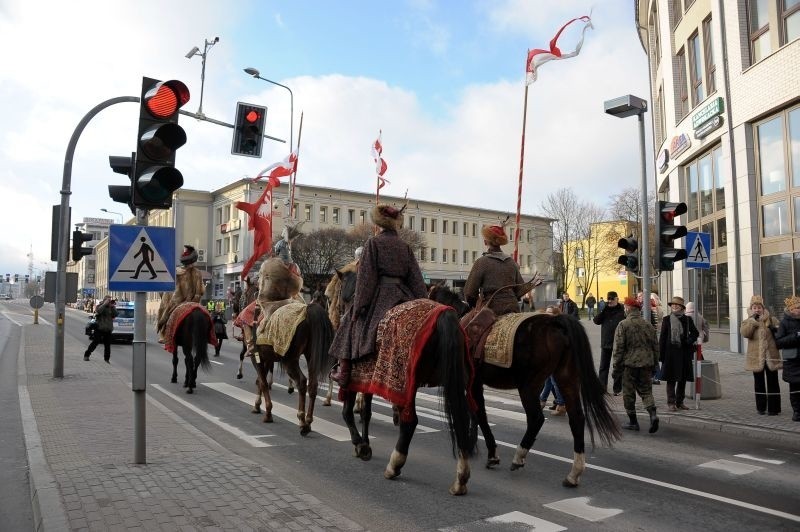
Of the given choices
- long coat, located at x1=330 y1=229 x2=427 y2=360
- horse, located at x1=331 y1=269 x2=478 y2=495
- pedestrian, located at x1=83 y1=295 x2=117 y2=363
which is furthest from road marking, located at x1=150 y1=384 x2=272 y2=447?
pedestrian, located at x1=83 y1=295 x2=117 y2=363

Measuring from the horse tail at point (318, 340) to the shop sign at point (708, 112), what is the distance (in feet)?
52.8

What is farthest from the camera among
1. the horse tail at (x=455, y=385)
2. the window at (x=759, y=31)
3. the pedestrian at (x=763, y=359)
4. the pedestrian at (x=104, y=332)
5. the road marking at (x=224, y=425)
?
the window at (x=759, y=31)

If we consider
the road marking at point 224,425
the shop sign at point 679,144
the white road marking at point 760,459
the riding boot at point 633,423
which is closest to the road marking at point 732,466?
the white road marking at point 760,459

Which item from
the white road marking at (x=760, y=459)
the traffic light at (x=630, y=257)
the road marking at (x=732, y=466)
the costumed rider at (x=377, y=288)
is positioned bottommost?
the white road marking at (x=760, y=459)

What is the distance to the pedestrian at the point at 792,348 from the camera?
9312 mm

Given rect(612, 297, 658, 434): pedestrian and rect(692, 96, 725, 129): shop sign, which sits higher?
rect(692, 96, 725, 129): shop sign

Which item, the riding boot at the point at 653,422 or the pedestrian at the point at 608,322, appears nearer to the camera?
the riding boot at the point at 653,422

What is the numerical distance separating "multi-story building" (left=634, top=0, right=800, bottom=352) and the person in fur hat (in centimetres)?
971

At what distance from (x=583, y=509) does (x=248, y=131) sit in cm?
960

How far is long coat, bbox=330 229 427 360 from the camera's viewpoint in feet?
20.6

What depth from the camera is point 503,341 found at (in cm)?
628

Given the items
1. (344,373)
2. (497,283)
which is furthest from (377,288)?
(497,283)

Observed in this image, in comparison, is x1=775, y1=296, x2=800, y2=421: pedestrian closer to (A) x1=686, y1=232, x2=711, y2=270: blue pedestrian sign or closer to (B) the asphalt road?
(B) the asphalt road

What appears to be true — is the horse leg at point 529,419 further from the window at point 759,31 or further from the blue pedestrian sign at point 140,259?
the window at point 759,31
